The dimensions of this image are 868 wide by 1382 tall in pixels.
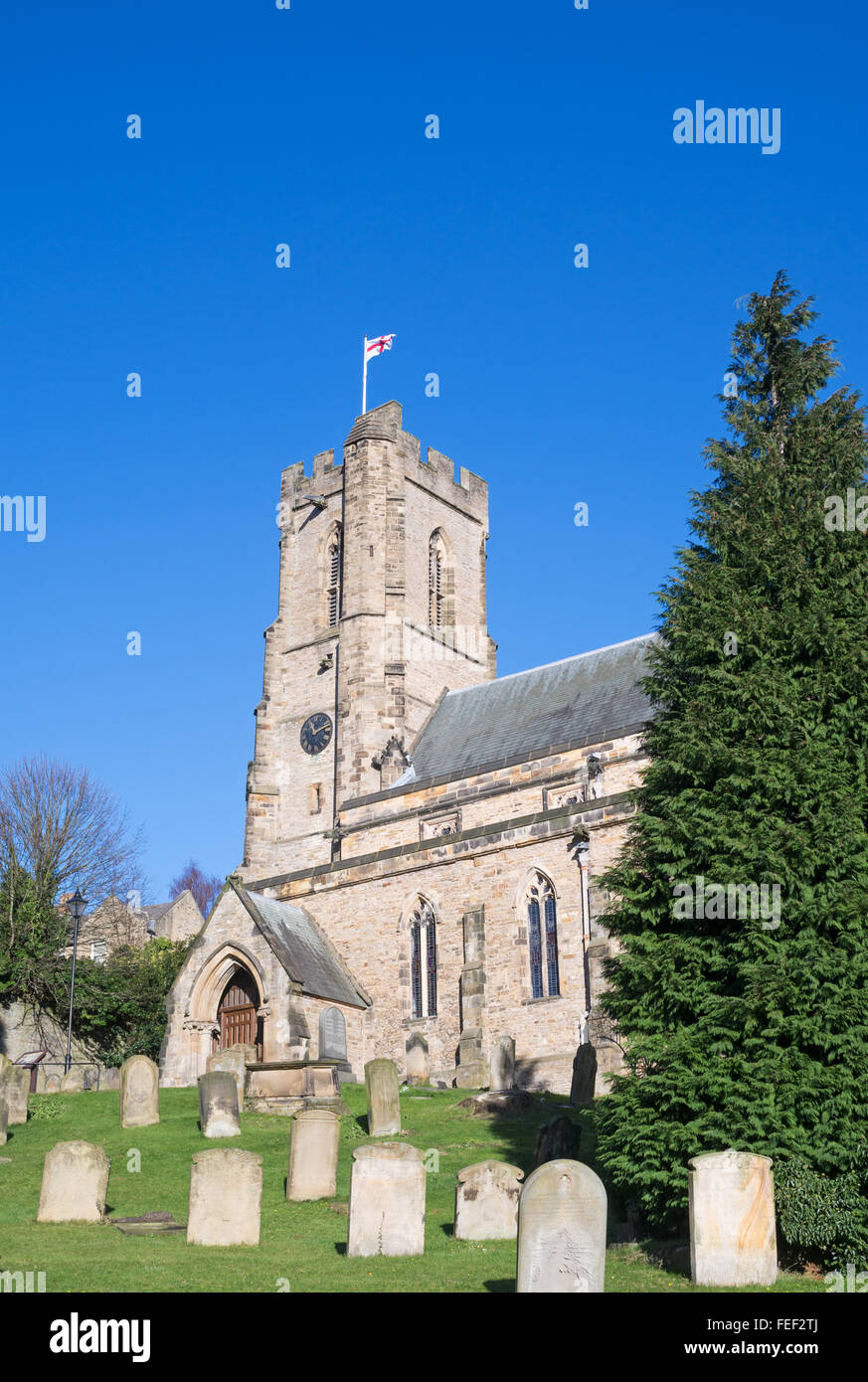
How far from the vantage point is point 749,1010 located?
13.8m

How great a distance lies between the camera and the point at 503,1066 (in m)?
24.6

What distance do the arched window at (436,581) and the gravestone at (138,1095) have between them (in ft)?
84.9

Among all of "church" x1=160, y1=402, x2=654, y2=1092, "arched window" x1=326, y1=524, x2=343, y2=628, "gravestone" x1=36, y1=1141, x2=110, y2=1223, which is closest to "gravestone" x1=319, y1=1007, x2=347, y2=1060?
"church" x1=160, y1=402, x2=654, y2=1092

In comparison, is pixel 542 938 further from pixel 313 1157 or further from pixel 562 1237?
pixel 562 1237

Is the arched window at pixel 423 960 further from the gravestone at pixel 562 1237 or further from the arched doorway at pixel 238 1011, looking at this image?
the gravestone at pixel 562 1237

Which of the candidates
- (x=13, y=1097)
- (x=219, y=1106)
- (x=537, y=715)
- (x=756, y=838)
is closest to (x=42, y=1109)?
(x=13, y=1097)

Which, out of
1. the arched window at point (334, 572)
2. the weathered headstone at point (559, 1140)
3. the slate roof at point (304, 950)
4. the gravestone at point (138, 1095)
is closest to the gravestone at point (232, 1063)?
the gravestone at point (138, 1095)

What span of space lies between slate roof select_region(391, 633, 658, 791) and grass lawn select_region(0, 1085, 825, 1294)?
1206 centimetres
